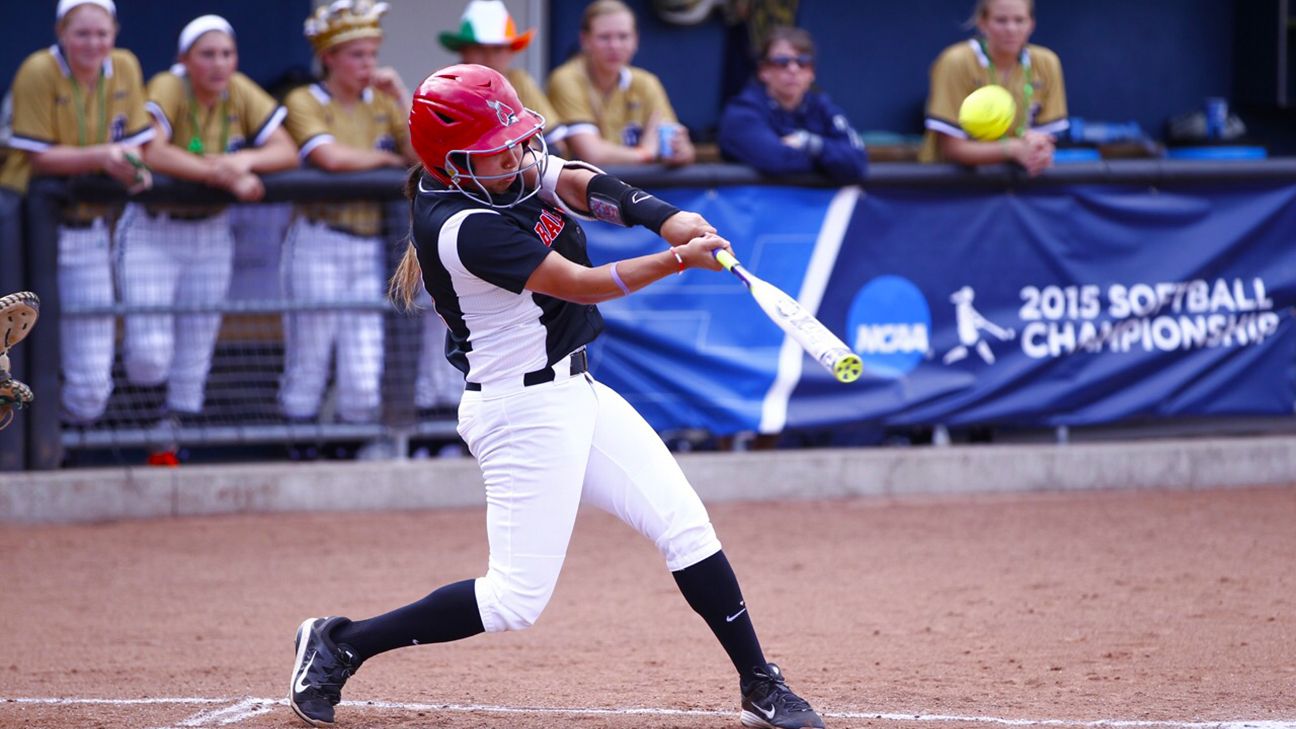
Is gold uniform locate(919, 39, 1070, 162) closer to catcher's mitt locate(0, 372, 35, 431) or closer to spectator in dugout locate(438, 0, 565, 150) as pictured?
spectator in dugout locate(438, 0, 565, 150)

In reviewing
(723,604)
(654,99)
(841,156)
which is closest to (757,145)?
(841,156)

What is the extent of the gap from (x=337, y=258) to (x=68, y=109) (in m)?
1.34

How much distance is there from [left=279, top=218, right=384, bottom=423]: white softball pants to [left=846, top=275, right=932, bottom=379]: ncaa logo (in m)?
2.28

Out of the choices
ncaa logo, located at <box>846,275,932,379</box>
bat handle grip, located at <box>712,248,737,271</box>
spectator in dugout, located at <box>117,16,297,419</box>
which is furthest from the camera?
ncaa logo, located at <box>846,275,932,379</box>

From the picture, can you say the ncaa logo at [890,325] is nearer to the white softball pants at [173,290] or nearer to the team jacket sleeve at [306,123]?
the team jacket sleeve at [306,123]

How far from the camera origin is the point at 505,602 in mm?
3875

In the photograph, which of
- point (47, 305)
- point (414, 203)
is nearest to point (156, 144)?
point (47, 305)

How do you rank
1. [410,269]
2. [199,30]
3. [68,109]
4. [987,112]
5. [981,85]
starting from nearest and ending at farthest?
[410,269] → [987,112] → [68,109] → [199,30] → [981,85]

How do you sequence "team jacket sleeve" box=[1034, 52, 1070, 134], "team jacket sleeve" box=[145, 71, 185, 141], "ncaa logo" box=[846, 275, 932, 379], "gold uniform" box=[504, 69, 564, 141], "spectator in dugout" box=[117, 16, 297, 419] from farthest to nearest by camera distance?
"team jacket sleeve" box=[1034, 52, 1070, 134] → "ncaa logo" box=[846, 275, 932, 379] → "gold uniform" box=[504, 69, 564, 141] → "team jacket sleeve" box=[145, 71, 185, 141] → "spectator in dugout" box=[117, 16, 297, 419]

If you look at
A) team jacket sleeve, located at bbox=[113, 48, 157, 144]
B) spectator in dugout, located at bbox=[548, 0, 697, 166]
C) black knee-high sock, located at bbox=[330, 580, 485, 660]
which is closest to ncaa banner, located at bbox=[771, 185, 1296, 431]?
spectator in dugout, located at bbox=[548, 0, 697, 166]

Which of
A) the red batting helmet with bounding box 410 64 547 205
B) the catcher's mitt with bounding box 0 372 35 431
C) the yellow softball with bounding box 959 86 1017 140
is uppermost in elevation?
the yellow softball with bounding box 959 86 1017 140

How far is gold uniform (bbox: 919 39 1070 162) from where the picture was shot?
7.62 metres

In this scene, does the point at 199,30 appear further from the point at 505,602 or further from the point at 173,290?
the point at 505,602

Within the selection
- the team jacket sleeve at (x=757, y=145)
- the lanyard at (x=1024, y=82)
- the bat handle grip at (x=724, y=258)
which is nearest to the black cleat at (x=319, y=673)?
the bat handle grip at (x=724, y=258)
